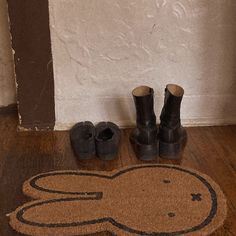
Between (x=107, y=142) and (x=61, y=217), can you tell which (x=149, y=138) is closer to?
(x=107, y=142)

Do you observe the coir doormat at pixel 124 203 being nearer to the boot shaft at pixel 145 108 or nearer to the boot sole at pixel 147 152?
the boot sole at pixel 147 152

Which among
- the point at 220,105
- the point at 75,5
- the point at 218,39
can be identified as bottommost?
the point at 220,105

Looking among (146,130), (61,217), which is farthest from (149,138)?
(61,217)

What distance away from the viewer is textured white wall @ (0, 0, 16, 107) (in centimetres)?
156

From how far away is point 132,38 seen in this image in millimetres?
1421

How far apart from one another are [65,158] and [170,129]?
39 cm

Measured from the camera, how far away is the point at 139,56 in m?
1.45

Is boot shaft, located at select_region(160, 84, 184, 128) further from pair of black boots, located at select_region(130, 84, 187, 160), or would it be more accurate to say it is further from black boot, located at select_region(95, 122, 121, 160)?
black boot, located at select_region(95, 122, 121, 160)

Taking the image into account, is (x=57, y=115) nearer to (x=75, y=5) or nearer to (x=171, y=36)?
(x=75, y=5)

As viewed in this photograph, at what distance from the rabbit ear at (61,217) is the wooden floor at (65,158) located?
4cm

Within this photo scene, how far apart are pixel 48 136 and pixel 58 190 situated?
1.31 feet

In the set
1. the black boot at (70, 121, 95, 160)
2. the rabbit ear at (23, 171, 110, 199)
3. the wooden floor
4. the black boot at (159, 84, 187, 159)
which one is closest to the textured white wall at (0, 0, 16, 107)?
the wooden floor

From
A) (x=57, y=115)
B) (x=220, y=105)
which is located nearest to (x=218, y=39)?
(x=220, y=105)

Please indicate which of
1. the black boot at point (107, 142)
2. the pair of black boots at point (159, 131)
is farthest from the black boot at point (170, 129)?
the black boot at point (107, 142)
